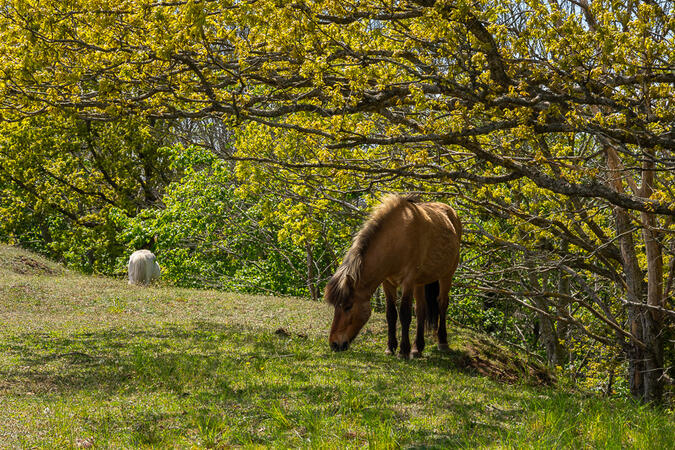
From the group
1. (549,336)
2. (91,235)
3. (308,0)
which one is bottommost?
(549,336)

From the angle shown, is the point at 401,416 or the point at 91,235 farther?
the point at 91,235

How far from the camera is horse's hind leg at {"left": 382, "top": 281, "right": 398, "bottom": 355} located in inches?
397

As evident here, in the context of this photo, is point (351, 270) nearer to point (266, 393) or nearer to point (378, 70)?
point (266, 393)

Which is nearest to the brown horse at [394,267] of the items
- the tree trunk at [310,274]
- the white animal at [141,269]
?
the white animal at [141,269]

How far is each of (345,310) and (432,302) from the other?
227cm

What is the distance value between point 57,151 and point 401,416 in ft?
93.5

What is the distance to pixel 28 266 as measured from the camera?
839 inches

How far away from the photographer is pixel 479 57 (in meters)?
6.99

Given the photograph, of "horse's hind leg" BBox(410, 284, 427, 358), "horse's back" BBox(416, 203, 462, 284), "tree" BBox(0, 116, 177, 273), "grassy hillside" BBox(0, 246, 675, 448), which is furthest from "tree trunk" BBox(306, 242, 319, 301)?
"horse's hind leg" BBox(410, 284, 427, 358)

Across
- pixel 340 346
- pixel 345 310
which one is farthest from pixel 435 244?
pixel 340 346

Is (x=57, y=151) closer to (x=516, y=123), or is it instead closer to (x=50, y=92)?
(x=50, y=92)

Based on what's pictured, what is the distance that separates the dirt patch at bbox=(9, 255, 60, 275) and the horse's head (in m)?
14.2

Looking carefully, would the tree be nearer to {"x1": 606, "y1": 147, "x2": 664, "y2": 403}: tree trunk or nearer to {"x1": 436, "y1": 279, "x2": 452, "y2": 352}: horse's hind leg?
{"x1": 436, "y1": 279, "x2": 452, "y2": 352}: horse's hind leg

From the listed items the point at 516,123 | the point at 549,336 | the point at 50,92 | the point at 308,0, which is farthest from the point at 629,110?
the point at 549,336
